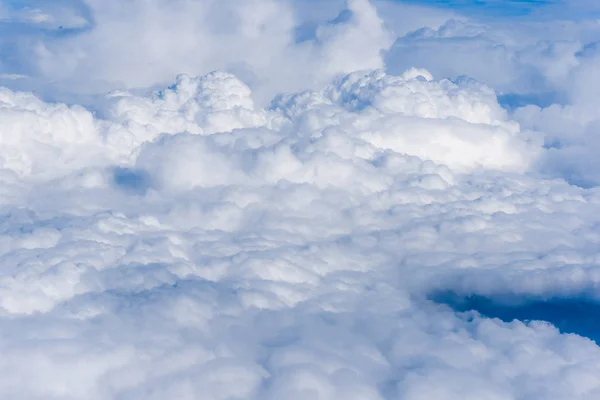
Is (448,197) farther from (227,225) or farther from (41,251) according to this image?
(41,251)

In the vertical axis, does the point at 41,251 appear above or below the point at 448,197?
below

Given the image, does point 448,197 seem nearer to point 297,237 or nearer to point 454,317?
Answer: point 297,237

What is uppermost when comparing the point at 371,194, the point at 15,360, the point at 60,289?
the point at 371,194

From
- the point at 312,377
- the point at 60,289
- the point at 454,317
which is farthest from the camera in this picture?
the point at 454,317

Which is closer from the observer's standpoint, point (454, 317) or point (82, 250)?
point (454, 317)

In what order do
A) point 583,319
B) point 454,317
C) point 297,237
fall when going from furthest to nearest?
point 297,237 → point 583,319 → point 454,317

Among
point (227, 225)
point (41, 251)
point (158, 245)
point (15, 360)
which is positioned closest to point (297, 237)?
point (227, 225)
